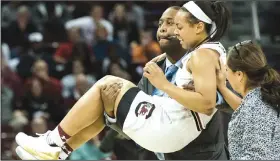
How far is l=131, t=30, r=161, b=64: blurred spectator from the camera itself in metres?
8.68

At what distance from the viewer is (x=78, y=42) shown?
8.82 meters

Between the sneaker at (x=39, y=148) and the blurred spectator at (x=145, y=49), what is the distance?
15.9 ft

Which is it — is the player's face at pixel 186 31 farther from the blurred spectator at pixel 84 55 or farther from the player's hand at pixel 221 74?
the blurred spectator at pixel 84 55

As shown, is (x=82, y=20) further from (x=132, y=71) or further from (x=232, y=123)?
(x=232, y=123)

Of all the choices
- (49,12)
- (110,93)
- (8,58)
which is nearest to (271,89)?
(110,93)

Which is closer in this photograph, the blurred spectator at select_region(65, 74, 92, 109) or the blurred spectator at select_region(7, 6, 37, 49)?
the blurred spectator at select_region(65, 74, 92, 109)

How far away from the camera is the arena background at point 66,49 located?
7629 mm

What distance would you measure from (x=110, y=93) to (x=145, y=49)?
5.17 m

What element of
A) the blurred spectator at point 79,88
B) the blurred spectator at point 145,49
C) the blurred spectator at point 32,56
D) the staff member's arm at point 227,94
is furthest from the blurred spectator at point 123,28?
the staff member's arm at point 227,94

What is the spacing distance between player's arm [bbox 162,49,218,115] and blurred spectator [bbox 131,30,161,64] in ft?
16.5

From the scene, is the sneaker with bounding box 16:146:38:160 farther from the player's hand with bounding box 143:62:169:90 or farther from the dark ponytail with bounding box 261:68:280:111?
the dark ponytail with bounding box 261:68:280:111

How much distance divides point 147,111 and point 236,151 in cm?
67

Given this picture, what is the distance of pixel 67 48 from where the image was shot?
879 centimetres

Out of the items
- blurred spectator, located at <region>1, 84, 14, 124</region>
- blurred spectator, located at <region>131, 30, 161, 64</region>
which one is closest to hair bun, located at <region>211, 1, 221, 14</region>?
blurred spectator, located at <region>1, 84, 14, 124</region>
